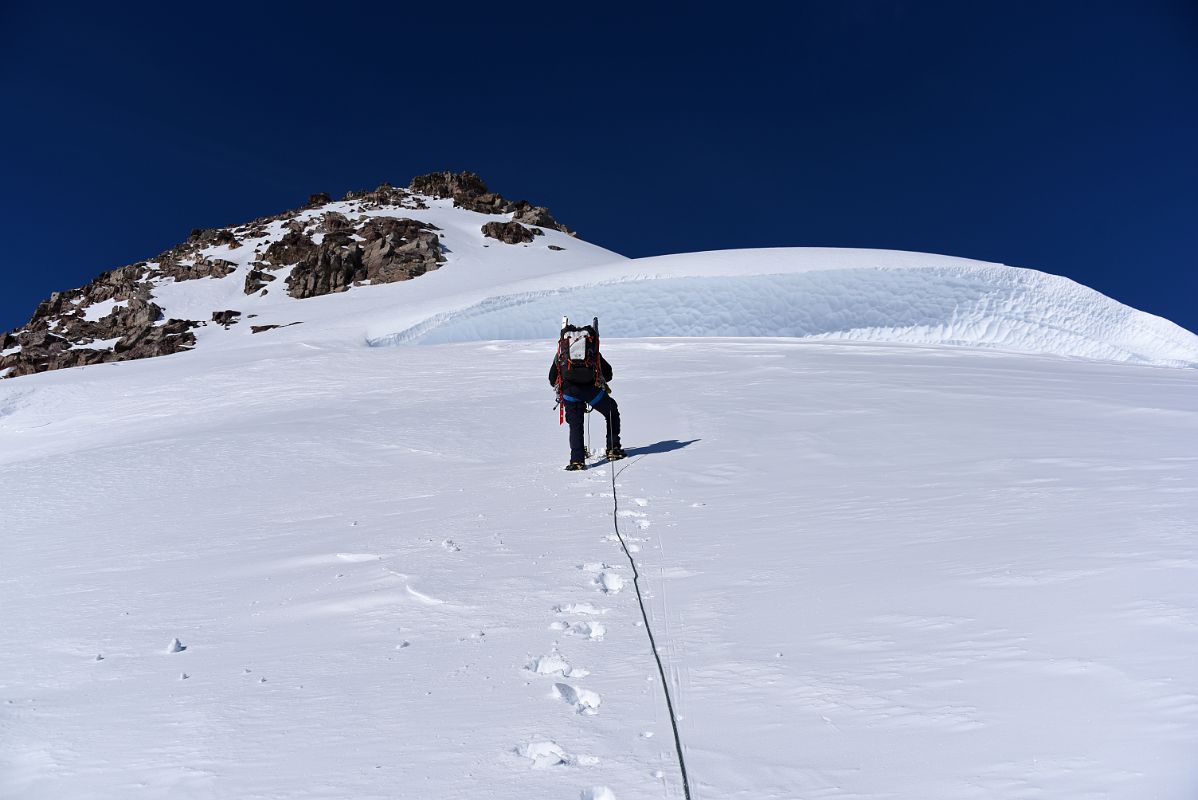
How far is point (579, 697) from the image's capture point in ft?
6.71

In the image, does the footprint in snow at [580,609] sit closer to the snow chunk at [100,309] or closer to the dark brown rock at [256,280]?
the dark brown rock at [256,280]

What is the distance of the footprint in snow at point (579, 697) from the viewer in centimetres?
197

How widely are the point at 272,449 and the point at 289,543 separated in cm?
364

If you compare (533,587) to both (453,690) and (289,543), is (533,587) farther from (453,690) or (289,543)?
(289,543)

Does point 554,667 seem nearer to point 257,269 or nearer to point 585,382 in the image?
point 585,382

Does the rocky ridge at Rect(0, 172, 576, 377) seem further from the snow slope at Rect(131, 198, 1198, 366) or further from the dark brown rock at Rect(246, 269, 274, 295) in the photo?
the snow slope at Rect(131, 198, 1198, 366)

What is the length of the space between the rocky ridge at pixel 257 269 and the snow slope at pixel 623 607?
31.0 meters

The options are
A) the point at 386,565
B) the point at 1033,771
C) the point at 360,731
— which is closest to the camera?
the point at 1033,771

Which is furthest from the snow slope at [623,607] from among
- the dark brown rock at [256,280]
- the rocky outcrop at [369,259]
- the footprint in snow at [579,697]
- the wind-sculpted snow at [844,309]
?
the dark brown rock at [256,280]

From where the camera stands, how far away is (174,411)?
1116 cm

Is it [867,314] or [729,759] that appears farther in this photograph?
[867,314]

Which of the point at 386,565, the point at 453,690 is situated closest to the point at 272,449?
the point at 386,565

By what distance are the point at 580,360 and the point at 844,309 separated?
13.0 metres

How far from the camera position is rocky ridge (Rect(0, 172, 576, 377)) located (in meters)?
39.1
